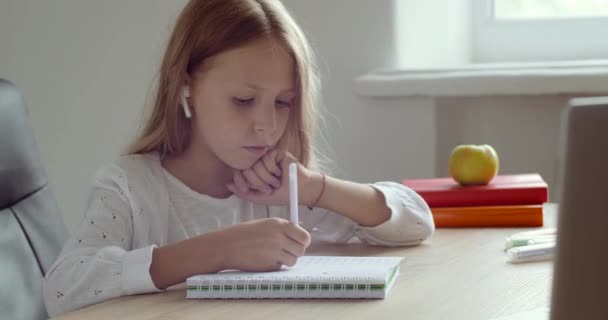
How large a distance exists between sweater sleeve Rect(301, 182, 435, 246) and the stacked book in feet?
0.26

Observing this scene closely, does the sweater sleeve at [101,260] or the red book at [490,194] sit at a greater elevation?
the sweater sleeve at [101,260]

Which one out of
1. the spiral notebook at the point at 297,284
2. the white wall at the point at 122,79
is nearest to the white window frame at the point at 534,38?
the white wall at the point at 122,79

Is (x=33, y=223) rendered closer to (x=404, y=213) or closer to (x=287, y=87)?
(x=287, y=87)

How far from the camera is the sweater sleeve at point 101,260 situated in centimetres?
121

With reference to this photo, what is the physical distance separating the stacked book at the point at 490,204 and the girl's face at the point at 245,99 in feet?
1.11

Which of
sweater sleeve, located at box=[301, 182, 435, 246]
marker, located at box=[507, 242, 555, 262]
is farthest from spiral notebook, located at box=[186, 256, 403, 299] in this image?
sweater sleeve, located at box=[301, 182, 435, 246]

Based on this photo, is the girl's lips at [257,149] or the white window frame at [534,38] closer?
the girl's lips at [257,149]

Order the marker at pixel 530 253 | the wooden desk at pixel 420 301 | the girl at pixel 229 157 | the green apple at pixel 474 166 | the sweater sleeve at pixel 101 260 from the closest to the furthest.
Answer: the wooden desk at pixel 420 301
the sweater sleeve at pixel 101 260
the marker at pixel 530 253
the girl at pixel 229 157
the green apple at pixel 474 166

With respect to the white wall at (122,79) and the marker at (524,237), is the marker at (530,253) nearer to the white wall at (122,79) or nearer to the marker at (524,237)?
the marker at (524,237)

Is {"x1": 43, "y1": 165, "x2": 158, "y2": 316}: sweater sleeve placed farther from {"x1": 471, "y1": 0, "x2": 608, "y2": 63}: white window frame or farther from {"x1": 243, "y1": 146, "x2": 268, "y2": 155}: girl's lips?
{"x1": 471, "y1": 0, "x2": 608, "y2": 63}: white window frame

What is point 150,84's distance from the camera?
225cm

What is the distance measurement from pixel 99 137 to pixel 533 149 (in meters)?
1.13

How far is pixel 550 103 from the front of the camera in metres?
2.28

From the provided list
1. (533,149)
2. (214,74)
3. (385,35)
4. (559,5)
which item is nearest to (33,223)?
(214,74)
